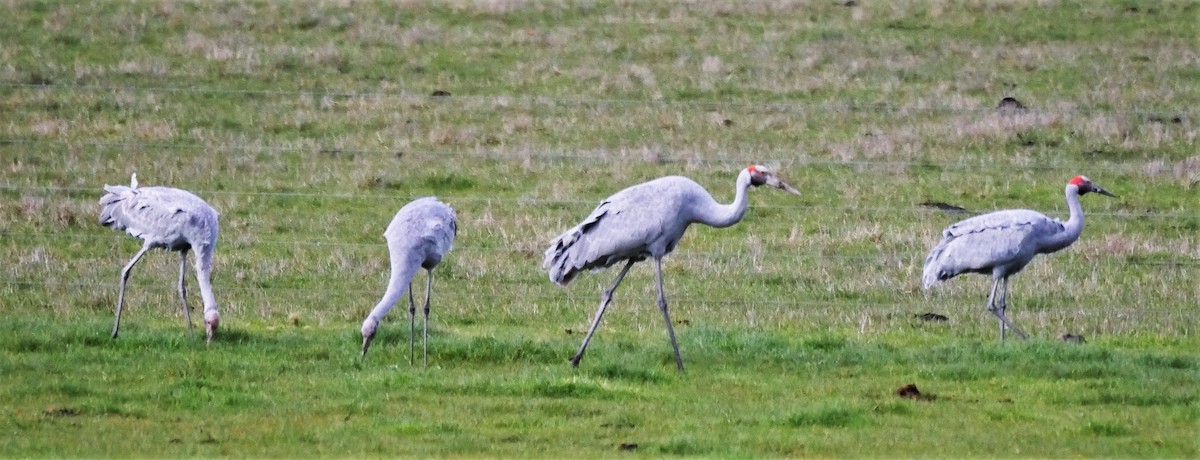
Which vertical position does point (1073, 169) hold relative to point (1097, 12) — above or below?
below

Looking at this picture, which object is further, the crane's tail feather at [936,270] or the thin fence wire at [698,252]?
the thin fence wire at [698,252]

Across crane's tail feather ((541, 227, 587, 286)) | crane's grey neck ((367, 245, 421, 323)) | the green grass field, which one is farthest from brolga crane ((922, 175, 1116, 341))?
crane's grey neck ((367, 245, 421, 323))

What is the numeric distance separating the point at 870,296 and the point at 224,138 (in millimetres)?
11443

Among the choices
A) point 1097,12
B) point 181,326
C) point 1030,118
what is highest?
point 1097,12

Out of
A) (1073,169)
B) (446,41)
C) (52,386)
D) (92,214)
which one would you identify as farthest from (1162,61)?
(52,386)

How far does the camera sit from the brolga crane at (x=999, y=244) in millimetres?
13156

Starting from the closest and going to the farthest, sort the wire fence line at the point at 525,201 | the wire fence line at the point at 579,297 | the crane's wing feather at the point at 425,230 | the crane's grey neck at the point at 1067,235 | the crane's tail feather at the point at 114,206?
the crane's wing feather at the point at 425,230 → the crane's grey neck at the point at 1067,235 → the crane's tail feather at the point at 114,206 → the wire fence line at the point at 579,297 → the wire fence line at the point at 525,201

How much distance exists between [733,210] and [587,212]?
732 centimetres

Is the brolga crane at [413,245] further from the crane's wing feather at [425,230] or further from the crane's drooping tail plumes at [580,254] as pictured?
the crane's drooping tail plumes at [580,254]

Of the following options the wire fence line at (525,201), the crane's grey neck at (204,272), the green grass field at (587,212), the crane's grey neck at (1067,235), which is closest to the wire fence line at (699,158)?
the green grass field at (587,212)

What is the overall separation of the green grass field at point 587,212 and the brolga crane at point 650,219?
31.3 inches

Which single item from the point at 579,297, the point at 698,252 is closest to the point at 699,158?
the point at 698,252

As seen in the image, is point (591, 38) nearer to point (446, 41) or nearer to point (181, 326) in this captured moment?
point (446, 41)

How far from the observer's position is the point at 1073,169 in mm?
20891
